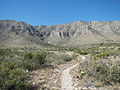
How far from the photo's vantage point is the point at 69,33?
503 feet

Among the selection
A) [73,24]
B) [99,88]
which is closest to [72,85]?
[99,88]

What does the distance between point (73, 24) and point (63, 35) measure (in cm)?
3189

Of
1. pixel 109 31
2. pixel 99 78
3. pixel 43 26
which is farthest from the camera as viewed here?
pixel 43 26

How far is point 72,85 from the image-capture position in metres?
8.18

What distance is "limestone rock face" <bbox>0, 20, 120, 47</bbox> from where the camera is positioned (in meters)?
106

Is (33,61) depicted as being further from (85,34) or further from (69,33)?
(69,33)

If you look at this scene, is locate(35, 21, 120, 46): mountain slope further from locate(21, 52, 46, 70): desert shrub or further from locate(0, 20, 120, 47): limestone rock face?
locate(21, 52, 46, 70): desert shrub

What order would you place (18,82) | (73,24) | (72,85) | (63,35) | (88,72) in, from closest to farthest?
1. (18,82)
2. (72,85)
3. (88,72)
4. (63,35)
5. (73,24)

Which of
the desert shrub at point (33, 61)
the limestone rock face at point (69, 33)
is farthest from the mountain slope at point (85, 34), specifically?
the desert shrub at point (33, 61)

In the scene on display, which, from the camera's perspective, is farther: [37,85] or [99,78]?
[99,78]

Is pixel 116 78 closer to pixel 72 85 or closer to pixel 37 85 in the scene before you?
pixel 72 85

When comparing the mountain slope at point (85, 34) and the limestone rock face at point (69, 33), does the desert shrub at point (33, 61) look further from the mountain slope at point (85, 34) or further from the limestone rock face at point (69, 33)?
the mountain slope at point (85, 34)

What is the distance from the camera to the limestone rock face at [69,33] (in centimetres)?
10581

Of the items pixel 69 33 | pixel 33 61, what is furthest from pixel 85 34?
pixel 33 61
